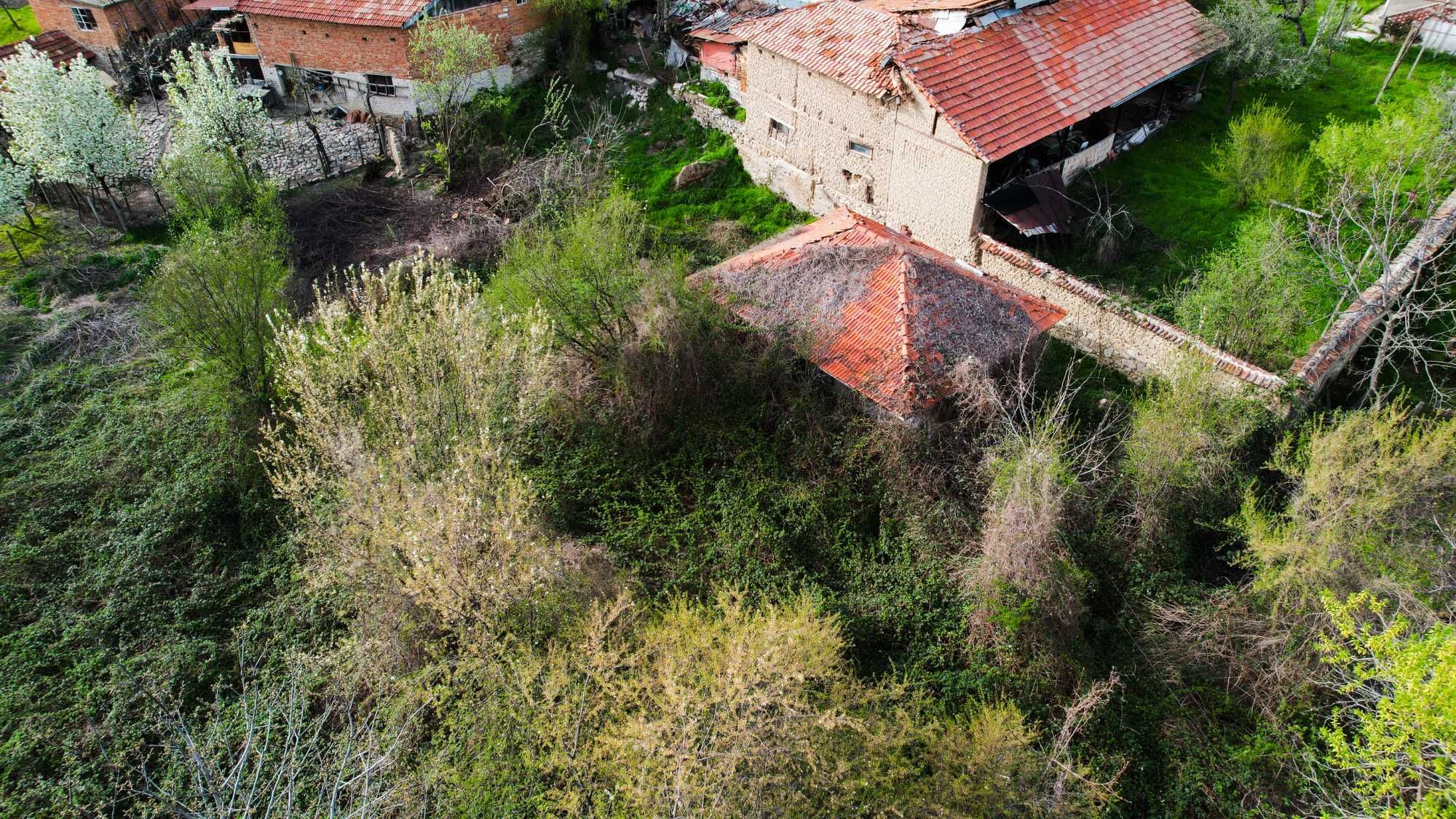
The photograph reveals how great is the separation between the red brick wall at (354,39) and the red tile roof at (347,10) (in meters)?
0.23

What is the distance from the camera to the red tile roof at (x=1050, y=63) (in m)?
19.0

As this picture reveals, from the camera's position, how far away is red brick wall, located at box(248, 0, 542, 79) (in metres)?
27.2

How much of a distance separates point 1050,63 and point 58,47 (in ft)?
112

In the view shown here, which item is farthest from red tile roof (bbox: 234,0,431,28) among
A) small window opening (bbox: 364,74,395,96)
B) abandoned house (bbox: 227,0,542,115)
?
small window opening (bbox: 364,74,395,96)

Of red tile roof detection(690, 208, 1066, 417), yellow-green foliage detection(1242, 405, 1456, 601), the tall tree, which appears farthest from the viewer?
the tall tree

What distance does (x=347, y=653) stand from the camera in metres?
12.4

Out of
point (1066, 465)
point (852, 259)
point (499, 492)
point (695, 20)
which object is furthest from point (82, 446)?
Answer: point (695, 20)

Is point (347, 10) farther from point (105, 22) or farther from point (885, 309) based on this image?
point (885, 309)

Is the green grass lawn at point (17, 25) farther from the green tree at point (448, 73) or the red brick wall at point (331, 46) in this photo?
the green tree at point (448, 73)

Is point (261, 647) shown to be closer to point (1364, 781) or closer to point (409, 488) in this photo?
point (409, 488)

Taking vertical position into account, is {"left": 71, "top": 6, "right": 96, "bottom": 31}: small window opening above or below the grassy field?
above

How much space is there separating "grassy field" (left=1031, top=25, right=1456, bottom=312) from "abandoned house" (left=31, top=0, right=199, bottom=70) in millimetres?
32575

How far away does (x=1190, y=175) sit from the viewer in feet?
73.9

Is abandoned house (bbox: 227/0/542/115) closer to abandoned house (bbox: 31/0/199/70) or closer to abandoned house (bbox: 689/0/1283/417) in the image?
abandoned house (bbox: 31/0/199/70)
